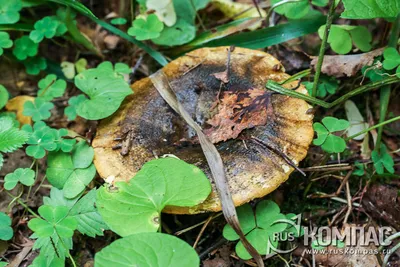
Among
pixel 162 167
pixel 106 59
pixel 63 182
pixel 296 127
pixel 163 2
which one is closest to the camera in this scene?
pixel 162 167

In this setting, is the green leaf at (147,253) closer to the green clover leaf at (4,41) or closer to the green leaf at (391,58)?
the green leaf at (391,58)

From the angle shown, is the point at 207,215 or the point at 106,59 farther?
the point at 106,59

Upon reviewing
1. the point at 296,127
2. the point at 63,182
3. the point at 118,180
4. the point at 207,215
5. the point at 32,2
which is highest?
the point at 32,2

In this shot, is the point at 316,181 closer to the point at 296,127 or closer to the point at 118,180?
the point at 296,127

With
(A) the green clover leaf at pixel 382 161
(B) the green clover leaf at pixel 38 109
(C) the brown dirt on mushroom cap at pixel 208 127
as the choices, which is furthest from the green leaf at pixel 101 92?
(A) the green clover leaf at pixel 382 161

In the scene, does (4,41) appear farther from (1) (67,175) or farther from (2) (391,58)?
(2) (391,58)

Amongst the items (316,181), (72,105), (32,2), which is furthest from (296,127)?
(32,2)

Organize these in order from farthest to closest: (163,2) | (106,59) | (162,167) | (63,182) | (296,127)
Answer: (106,59) → (163,2) → (63,182) → (296,127) → (162,167)

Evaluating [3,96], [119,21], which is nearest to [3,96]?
[3,96]
